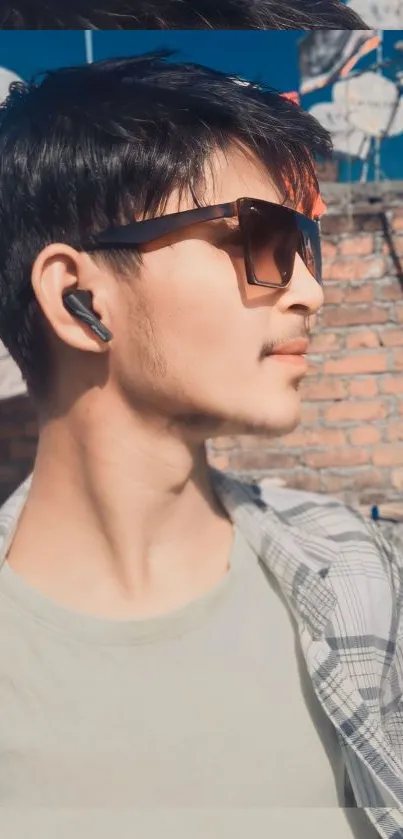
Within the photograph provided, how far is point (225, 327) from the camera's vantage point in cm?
94

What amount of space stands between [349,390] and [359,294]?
0.16 metres

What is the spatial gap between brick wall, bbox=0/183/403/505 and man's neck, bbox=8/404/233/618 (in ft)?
0.36

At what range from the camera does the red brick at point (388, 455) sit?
117 centimetres

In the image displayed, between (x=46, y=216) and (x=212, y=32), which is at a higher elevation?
(x=212, y=32)

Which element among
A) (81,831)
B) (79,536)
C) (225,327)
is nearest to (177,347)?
(225,327)

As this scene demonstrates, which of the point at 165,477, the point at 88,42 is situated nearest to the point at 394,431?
the point at 165,477

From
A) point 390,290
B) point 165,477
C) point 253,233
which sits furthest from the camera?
point 390,290

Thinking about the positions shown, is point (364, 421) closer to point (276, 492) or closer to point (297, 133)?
point (276, 492)

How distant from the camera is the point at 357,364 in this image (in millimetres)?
1154

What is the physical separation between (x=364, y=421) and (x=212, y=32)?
63cm

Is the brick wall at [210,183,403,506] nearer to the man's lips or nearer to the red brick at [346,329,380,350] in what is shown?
the red brick at [346,329,380,350]

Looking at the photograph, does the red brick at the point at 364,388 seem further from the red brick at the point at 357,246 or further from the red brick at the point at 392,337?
the red brick at the point at 357,246

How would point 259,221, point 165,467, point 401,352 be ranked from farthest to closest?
point 401,352 → point 165,467 → point 259,221

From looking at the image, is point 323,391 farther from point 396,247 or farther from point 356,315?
point 396,247
